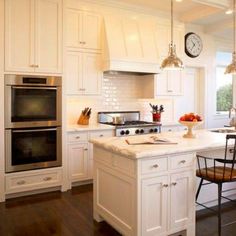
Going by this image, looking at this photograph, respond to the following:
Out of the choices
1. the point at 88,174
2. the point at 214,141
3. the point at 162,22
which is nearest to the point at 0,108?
the point at 88,174

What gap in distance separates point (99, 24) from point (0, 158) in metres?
2.66

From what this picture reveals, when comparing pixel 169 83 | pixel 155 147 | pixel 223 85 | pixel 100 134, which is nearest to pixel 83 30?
pixel 100 134

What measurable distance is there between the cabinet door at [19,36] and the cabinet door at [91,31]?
966 mm

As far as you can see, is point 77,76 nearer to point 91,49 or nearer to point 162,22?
point 91,49

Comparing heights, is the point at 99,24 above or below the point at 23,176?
above

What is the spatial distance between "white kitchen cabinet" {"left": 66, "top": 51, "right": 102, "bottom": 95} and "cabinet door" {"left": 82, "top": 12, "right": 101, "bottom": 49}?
0.16 meters

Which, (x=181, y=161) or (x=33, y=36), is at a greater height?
(x=33, y=36)

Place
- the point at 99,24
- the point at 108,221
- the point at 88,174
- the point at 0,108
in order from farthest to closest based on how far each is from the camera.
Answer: the point at 99,24
the point at 88,174
the point at 0,108
the point at 108,221

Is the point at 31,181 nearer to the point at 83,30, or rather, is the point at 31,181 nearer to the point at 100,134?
the point at 100,134

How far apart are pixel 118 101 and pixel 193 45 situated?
7.66 feet

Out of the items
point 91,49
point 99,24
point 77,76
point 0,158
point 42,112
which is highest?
point 99,24

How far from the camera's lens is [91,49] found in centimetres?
445

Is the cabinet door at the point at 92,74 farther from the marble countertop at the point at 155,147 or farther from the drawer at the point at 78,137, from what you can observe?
the marble countertop at the point at 155,147

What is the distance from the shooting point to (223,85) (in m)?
6.91
